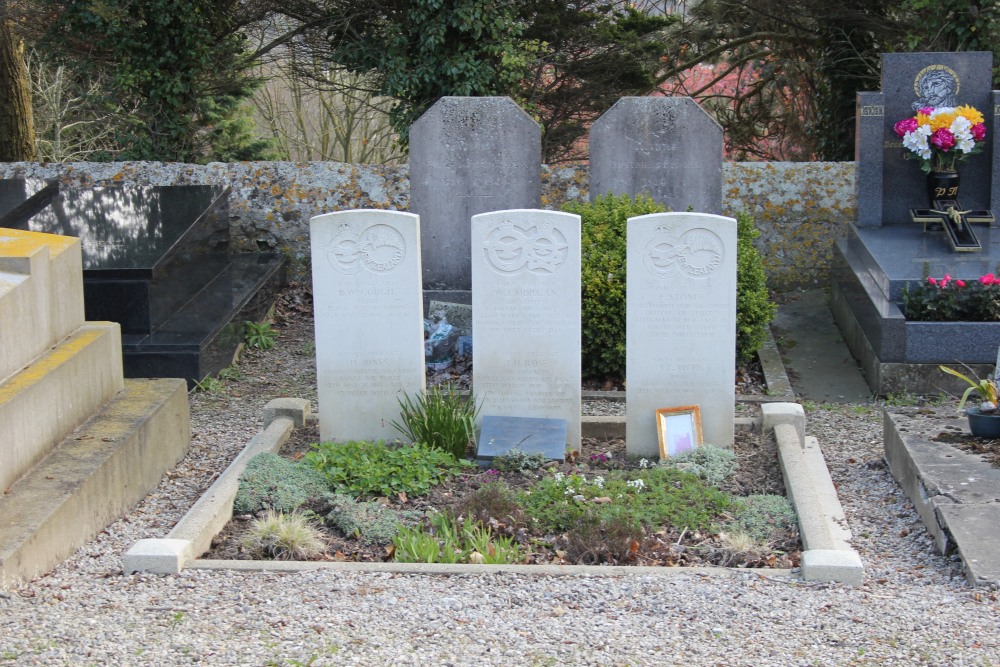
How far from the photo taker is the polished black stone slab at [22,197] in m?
8.60

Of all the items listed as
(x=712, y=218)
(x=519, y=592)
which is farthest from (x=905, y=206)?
(x=519, y=592)

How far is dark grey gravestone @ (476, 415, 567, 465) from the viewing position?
569cm

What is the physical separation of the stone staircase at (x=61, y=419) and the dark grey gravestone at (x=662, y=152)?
4370 mm

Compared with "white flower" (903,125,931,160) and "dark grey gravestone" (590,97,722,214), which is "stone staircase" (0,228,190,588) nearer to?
"dark grey gravestone" (590,97,722,214)

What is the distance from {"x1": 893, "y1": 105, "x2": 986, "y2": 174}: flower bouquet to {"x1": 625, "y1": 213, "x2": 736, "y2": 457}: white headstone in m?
4.15

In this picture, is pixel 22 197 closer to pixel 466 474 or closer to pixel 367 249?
pixel 367 249

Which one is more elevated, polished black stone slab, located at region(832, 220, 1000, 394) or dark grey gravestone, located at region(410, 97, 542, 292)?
dark grey gravestone, located at region(410, 97, 542, 292)

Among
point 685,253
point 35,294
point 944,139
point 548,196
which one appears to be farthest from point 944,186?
point 35,294

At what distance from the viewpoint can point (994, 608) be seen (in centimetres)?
386

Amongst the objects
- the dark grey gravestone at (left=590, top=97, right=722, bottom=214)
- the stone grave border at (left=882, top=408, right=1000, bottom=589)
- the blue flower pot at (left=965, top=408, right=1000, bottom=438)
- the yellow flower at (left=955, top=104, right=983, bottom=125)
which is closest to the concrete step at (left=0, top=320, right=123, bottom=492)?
the stone grave border at (left=882, top=408, right=1000, bottom=589)

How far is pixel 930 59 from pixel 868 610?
6.77 meters

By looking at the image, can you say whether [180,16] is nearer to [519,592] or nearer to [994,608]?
[519,592]

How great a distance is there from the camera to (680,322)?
5.73 m

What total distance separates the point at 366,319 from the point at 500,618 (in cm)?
244
